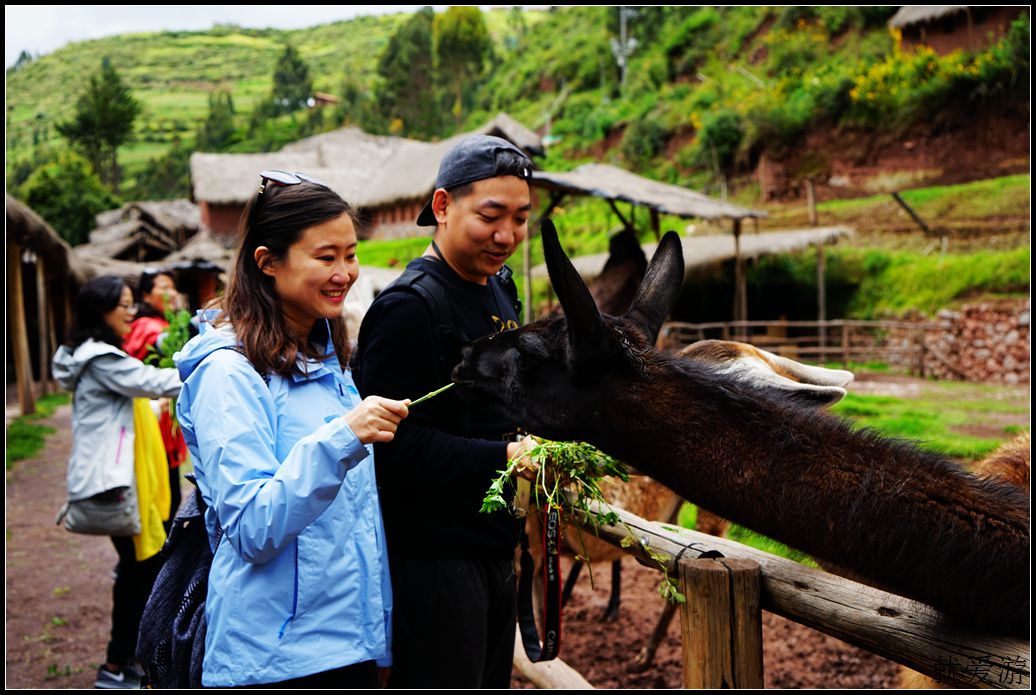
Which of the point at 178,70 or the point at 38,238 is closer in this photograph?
the point at 38,238

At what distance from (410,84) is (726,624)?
71003 mm

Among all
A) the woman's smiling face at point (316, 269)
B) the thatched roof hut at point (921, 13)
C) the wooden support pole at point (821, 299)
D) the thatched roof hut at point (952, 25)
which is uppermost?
the thatched roof hut at point (921, 13)

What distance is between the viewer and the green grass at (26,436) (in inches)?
422

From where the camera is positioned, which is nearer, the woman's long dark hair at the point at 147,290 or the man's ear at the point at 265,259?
the man's ear at the point at 265,259

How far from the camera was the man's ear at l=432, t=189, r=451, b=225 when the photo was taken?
2.39 meters

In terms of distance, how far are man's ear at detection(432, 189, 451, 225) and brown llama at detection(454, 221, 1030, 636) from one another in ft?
1.39

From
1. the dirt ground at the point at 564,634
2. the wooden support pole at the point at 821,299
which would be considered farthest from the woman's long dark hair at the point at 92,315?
the wooden support pole at the point at 821,299

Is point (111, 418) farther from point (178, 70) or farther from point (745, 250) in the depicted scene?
point (178, 70)

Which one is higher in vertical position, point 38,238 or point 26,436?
point 38,238

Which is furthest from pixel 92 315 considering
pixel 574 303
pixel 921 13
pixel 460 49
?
pixel 460 49

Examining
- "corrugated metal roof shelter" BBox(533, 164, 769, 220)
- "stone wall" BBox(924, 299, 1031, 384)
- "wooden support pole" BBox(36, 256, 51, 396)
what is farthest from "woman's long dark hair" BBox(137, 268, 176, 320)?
"stone wall" BBox(924, 299, 1031, 384)

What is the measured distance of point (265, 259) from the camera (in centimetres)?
209

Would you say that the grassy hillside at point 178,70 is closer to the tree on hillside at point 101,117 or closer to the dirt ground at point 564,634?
the tree on hillside at point 101,117

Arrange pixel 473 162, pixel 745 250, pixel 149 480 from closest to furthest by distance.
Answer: pixel 473 162
pixel 149 480
pixel 745 250
